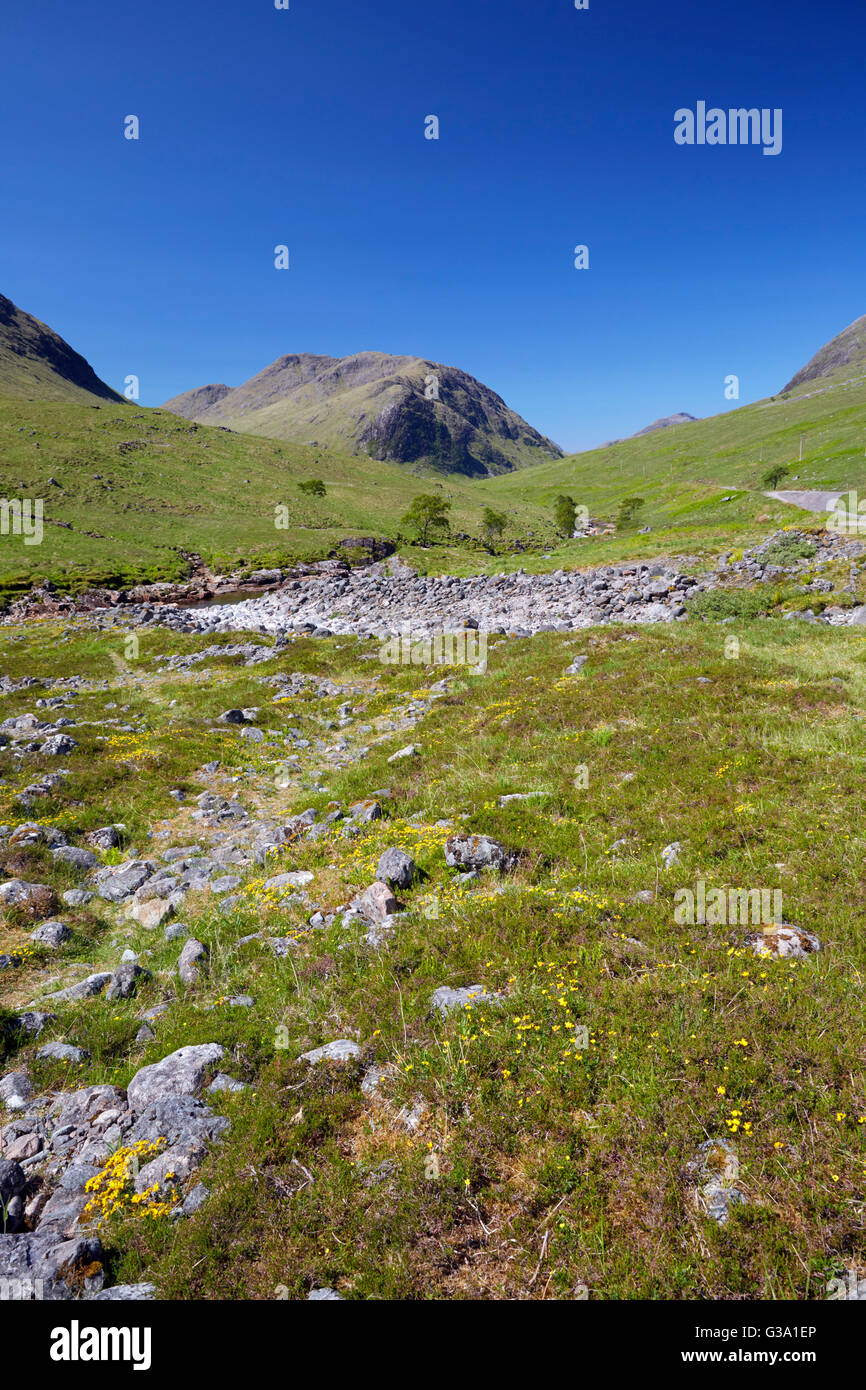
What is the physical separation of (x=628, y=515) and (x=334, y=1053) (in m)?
97.4

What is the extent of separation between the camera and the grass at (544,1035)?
409 centimetres

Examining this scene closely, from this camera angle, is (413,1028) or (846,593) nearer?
(413,1028)

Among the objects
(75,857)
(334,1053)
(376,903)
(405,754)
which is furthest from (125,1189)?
(405,754)

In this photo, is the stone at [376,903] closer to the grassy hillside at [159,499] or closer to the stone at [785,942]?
the stone at [785,942]

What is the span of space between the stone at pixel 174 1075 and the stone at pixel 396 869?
3.39 meters

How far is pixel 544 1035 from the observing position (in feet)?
18.9

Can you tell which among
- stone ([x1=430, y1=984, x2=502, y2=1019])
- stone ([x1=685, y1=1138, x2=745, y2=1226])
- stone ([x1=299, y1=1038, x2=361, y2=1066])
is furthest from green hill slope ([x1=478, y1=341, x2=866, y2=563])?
stone ([x1=299, y1=1038, x2=361, y2=1066])

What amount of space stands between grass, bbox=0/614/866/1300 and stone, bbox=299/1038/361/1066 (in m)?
0.11

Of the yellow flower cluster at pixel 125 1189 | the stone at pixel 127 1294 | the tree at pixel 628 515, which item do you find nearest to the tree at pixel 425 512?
the tree at pixel 628 515

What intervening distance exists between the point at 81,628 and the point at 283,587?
70.7 ft

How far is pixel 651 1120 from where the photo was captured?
475cm

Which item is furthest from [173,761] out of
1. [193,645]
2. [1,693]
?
[193,645]
